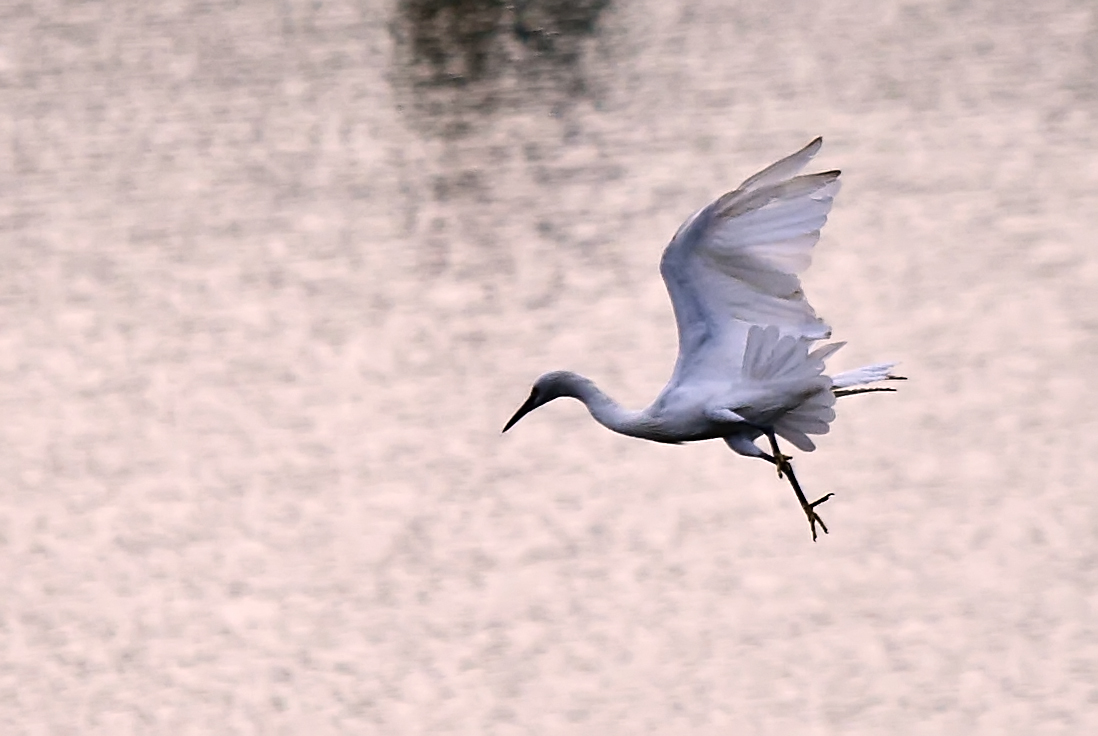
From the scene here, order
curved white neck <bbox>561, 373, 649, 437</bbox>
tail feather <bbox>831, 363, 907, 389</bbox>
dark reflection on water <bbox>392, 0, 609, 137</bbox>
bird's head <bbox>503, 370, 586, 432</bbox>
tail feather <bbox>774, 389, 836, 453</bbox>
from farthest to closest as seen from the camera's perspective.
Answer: dark reflection on water <bbox>392, 0, 609, 137</bbox>, bird's head <bbox>503, 370, 586, 432</bbox>, curved white neck <bbox>561, 373, 649, 437</bbox>, tail feather <bbox>774, 389, 836, 453</bbox>, tail feather <bbox>831, 363, 907, 389</bbox>

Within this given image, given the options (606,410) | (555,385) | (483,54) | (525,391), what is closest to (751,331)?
(606,410)

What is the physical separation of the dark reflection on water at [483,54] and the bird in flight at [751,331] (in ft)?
29.4

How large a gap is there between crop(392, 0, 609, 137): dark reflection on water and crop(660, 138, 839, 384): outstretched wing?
8.96 metres

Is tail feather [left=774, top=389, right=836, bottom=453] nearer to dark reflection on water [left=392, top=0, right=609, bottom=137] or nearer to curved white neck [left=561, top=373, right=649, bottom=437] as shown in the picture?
curved white neck [left=561, top=373, right=649, bottom=437]

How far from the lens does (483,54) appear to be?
1471 centimetres

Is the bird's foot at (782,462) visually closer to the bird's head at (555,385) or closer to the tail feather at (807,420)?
the tail feather at (807,420)

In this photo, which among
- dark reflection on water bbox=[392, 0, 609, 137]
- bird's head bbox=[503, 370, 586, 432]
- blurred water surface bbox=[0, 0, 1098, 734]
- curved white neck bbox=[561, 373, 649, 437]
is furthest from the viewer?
dark reflection on water bbox=[392, 0, 609, 137]

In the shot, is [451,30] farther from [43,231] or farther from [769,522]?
[769,522]

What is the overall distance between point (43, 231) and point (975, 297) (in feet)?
17.8

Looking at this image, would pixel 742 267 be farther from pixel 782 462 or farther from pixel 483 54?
pixel 483 54

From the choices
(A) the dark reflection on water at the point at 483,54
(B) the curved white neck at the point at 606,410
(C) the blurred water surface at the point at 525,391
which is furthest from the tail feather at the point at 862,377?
(A) the dark reflection on water at the point at 483,54

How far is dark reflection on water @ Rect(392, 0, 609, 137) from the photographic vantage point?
13742mm

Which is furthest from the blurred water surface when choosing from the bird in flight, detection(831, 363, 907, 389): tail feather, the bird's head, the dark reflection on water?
detection(831, 363, 907, 389): tail feather

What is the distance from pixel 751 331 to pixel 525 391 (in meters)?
5.08
